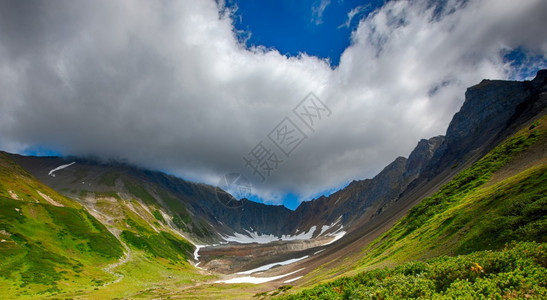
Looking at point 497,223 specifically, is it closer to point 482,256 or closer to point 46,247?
point 482,256

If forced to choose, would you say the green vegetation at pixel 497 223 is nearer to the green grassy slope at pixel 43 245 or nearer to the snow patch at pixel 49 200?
the green grassy slope at pixel 43 245

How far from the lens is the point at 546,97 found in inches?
3376

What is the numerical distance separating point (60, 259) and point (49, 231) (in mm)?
22305

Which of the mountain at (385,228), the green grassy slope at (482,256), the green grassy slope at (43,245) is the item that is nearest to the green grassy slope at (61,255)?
the green grassy slope at (43,245)

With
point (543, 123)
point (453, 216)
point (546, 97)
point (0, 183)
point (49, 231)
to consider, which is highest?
point (0, 183)

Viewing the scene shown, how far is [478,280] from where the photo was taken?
13.6 m

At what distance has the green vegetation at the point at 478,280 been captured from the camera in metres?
12.0

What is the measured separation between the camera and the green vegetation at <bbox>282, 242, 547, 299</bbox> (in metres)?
12.0

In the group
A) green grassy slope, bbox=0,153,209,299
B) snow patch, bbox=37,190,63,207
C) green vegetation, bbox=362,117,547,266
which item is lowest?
green vegetation, bbox=362,117,547,266

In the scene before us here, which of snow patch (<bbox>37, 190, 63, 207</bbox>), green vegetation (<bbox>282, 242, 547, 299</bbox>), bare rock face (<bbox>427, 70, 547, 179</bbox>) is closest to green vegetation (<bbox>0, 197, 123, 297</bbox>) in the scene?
snow patch (<bbox>37, 190, 63, 207</bbox>)

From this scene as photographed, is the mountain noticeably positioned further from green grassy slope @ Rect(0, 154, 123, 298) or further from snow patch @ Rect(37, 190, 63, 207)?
snow patch @ Rect(37, 190, 63, 207)

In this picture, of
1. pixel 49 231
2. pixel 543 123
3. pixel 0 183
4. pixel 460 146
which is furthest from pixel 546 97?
pixel 0 183

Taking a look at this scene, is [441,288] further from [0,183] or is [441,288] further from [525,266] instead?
[0,183]

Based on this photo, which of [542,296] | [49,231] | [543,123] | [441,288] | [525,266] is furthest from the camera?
[49,231]
